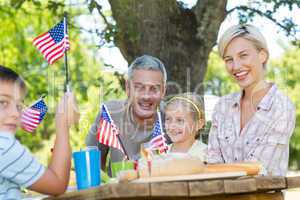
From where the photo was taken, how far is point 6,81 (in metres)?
2.96

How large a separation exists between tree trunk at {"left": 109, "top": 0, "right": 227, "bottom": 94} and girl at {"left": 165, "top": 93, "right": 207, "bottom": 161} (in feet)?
4.42

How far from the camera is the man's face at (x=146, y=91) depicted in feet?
14.2

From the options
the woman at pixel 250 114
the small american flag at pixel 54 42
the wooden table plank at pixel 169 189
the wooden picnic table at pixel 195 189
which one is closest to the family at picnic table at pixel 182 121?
the woman at pixel 250 114

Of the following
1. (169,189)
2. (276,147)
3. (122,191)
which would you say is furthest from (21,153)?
(276,147)

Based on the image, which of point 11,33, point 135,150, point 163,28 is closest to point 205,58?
point 163,28

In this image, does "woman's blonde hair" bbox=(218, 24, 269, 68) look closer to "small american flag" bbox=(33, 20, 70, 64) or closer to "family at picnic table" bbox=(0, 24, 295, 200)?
"family at picnic table" bbox=(0, 24, 295, 200)

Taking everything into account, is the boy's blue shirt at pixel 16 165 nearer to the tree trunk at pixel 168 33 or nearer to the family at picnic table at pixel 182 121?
the family at picnic table at pixel 182 121

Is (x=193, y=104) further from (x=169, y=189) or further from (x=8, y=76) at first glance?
(x=169, y=189)

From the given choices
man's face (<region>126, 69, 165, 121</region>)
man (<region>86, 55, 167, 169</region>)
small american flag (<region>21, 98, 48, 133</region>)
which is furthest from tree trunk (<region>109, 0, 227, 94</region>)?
small american flag (<region>21, 98, 48, 133</region>)

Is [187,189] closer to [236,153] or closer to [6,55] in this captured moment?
[236,153]

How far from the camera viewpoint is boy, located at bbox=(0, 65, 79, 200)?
9.09 ft

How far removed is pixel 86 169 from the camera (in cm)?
296

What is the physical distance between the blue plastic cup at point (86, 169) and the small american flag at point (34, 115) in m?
1.14

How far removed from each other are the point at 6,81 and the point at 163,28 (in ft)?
8.81
